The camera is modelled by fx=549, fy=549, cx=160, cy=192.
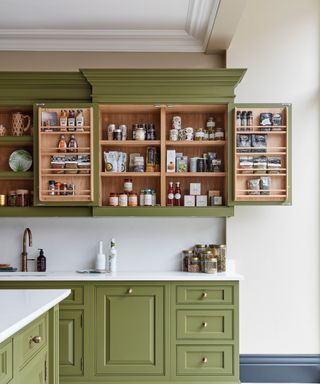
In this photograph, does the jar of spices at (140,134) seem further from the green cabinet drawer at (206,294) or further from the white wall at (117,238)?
the green cabinet drawer at (206,294)

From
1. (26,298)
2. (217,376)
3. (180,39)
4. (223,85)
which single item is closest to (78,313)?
(217,376)

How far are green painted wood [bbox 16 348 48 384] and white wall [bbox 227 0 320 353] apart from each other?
2.20m

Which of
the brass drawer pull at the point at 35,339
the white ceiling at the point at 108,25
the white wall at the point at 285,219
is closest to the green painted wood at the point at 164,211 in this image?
the white wall at the point at 285,219

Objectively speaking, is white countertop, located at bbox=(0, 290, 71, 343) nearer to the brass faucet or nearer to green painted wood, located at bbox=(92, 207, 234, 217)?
green painted wood, located at bbox=(92, 207, 234, 217)

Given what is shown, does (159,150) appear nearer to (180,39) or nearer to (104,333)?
(180,39)

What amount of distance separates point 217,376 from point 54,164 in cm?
209

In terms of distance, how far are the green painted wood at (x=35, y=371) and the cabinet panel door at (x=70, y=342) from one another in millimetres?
1328

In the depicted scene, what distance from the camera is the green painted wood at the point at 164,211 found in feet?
14.5

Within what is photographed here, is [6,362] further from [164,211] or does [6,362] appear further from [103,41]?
[103,41]

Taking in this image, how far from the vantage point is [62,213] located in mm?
4441

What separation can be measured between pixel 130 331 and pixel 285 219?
5.26 ft

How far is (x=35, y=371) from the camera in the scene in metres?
2.68

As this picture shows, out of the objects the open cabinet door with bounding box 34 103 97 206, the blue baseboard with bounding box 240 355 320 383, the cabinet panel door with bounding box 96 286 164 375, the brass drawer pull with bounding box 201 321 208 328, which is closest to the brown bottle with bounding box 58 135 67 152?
the open cabinet door with bounding box 34 103 97 206

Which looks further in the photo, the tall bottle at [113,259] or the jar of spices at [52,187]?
the tall bottle at [113,259]
